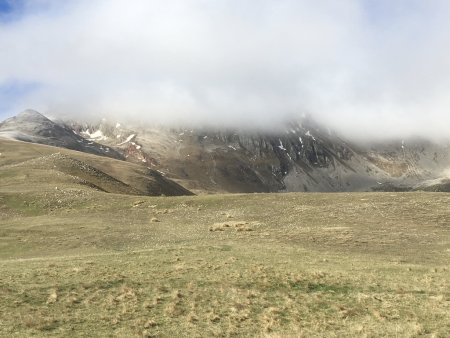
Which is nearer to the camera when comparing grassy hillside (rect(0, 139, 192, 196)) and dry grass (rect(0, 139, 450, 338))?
dry grass (rect(0, 139, 450, 338))

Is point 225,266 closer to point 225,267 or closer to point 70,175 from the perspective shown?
point 225,267

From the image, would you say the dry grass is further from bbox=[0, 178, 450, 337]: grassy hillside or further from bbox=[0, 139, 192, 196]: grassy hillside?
bbox=[0, 139, 192, 196]: grassy hillside

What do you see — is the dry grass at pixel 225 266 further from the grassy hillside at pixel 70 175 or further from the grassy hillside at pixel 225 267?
the grassy hillside at pixel 70 175

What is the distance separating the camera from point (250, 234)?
5009 cm

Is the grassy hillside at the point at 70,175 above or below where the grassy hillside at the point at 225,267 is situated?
above

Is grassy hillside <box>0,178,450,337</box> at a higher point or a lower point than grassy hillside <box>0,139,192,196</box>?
lower

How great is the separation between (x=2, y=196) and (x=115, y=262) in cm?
3926

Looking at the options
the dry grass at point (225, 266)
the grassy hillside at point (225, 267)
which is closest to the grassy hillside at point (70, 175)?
the dry grass at point (225, 266)

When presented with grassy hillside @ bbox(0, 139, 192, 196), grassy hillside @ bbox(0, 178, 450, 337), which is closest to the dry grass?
grassy hillside @ bbox(0, 178, 450, 337)

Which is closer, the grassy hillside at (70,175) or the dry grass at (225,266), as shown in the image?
the dry grass at (225,266)

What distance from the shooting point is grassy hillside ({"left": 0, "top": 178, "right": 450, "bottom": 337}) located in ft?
72.4

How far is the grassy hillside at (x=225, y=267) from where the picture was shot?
72.4 feet

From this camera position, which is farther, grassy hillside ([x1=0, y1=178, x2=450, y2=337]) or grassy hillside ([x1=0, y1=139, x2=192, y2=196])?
grassy hillside ([x1=0, y1=139, x2=192, y2=196])

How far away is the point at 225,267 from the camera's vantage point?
110ft
